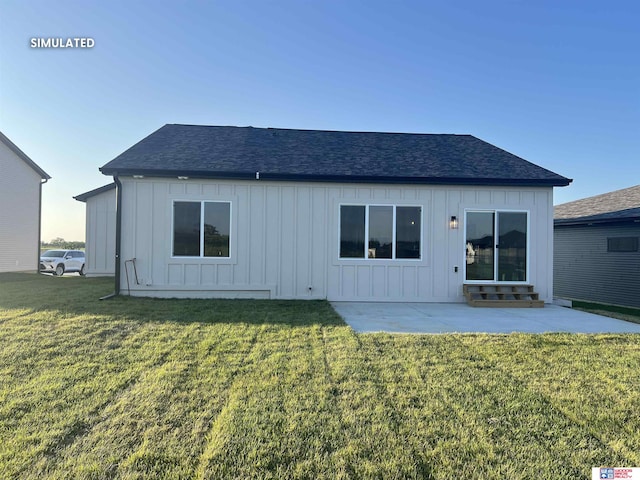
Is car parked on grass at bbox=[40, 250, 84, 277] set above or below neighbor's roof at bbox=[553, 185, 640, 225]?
below

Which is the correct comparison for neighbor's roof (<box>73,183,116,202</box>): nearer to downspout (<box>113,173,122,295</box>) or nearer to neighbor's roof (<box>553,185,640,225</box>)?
downspout (<box>113,173,122,295</box>)

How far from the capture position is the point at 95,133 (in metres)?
11.3

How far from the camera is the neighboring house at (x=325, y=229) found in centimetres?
779

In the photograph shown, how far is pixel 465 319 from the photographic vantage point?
245 inches

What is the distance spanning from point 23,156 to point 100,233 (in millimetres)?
7715

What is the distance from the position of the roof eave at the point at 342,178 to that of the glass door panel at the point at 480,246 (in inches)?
32.9

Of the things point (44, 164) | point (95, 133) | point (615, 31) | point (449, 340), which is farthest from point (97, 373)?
point (44, 164)

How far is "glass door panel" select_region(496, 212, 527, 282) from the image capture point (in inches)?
318

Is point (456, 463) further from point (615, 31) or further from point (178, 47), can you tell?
point (615, 31)

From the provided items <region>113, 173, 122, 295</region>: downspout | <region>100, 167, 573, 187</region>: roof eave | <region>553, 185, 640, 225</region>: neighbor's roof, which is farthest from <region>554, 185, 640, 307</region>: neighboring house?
<region>113, 173, 122, 295</region>: downspout

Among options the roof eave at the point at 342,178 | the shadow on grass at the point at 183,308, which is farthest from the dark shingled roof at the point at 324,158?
Answer: the shadow on grass at the point at 183,308

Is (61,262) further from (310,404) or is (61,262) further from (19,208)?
(310,404)

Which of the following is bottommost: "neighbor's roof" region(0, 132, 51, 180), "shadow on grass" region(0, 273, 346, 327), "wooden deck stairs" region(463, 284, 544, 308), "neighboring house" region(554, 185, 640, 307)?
"shadow on grass" region(0, 273, 346, 327)

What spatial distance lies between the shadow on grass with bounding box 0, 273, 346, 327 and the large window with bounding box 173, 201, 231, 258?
1.17m
